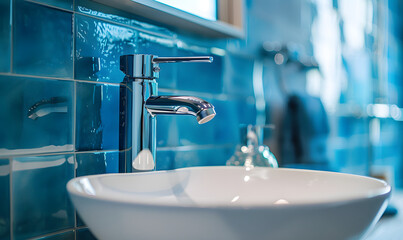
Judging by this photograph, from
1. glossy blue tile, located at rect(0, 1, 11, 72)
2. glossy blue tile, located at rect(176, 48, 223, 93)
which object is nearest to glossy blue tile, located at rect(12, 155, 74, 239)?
glossy blue tile, located at rect(0, 1, 11, 72)

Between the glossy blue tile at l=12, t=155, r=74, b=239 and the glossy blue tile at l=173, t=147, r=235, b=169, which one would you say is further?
the glossy blue tile at l=173, t=147, r=235, b=169

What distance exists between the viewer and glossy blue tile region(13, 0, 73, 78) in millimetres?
565

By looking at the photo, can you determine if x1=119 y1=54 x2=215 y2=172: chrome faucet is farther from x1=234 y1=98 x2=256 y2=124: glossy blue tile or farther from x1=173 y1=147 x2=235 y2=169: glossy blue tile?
x1=234 y1=98 x2=256 y2=124: glossy blue tile

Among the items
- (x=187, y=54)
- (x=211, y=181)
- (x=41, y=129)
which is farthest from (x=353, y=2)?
(x=41, y=129)

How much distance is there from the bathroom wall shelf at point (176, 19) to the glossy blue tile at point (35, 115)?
18 cm

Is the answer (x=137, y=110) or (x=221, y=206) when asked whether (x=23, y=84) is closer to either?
(x=137, y=110)

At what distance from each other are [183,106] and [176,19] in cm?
28

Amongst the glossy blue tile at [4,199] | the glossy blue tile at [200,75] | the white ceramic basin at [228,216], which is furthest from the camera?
the glossy blue tile at [200,75]

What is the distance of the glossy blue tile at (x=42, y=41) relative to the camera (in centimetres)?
56

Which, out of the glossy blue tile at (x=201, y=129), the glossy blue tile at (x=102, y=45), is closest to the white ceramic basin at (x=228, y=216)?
the glossy blue tile at (x=102, y=45)

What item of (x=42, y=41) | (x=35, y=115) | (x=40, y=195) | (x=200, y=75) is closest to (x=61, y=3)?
(x=42, y=41)

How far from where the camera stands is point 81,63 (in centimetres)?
65

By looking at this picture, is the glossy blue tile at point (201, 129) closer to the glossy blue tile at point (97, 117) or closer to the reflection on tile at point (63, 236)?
the glossy blue tile at point (97, 117)

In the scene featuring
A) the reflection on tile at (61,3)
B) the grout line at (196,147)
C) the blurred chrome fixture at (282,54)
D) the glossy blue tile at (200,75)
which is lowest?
the grout line at (196,147)
